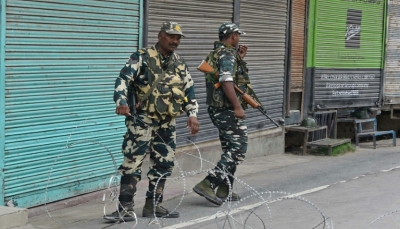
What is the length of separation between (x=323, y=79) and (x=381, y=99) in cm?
223

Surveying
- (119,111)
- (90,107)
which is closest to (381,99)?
(90,107)

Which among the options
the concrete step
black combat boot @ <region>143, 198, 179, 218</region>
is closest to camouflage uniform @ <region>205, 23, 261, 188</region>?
black combat boot @ <region>143, 198, 179, 218</region>

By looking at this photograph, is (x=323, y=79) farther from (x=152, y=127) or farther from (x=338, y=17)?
(x=152, y=127)

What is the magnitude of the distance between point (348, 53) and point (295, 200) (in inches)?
259

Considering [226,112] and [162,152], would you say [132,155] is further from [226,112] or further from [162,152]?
[226,112]

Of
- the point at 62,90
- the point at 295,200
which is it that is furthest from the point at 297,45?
the point at 62,90

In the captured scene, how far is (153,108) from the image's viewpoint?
22.4 feet

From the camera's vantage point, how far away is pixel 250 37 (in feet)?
37.7

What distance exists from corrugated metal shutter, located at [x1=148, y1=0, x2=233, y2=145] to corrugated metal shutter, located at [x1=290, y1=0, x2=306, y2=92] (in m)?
2.16

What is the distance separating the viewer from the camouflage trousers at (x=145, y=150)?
6828 mm

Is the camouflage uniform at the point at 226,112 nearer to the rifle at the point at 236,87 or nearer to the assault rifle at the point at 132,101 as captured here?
the rifle at the point at 236,87

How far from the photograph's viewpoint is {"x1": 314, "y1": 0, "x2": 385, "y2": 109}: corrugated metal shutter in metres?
13.6

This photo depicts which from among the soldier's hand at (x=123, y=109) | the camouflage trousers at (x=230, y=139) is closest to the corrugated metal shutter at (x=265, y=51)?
the camouflage trousers at (x=230, y=139)

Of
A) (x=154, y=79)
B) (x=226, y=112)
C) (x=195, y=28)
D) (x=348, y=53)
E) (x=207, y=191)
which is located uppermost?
(x=195, y=28)
